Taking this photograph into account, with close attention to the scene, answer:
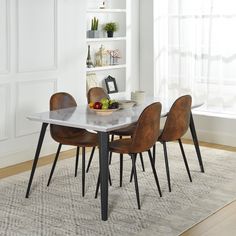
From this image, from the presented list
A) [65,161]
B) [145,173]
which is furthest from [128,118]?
[65,161]

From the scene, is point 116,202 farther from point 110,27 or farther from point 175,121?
point 110,27

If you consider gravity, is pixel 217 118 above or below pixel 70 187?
above

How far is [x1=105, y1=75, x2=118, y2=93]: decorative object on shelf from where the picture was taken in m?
6.90

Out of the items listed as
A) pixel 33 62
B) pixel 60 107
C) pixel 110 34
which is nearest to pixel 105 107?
pixel 60 107

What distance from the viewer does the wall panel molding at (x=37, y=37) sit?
536 cm

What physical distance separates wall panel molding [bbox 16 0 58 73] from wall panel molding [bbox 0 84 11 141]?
0.83 ft

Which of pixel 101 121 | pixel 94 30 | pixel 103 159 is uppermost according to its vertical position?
pixel 94 30

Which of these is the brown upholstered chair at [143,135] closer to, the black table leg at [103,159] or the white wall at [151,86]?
the black table leg at [103,159]

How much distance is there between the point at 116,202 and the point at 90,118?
70 cm

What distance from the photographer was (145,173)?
5.11m

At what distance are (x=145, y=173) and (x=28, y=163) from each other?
1.25 meters

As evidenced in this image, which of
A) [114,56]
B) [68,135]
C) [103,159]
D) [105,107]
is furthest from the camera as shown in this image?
[114,56]

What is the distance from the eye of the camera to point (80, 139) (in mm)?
4570

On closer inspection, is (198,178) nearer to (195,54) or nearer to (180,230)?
(180,230)
